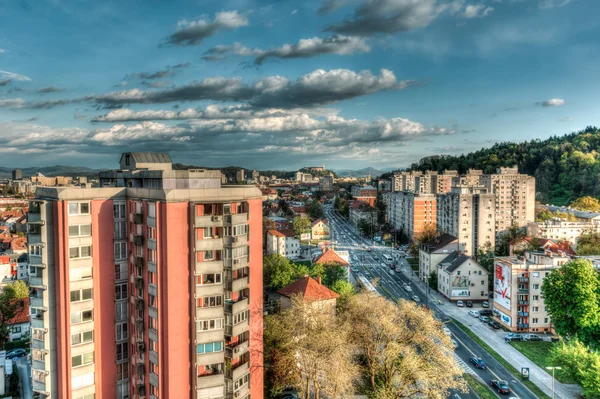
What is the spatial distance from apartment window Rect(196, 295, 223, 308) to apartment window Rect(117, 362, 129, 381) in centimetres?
659

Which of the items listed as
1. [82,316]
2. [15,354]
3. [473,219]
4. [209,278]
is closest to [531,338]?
[473,219]

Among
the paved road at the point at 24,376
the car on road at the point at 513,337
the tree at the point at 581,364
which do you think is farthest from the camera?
the car on road at the point at 513,337

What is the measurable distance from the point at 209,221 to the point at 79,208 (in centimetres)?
724

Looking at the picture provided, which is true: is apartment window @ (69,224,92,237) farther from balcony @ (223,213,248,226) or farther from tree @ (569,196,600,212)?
tree @ (569,196,600,212)

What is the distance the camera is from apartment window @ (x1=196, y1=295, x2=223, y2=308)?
2142 centimetres

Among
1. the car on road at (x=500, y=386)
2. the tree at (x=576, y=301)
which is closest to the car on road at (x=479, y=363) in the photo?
the car on road at (x=500, y=386)

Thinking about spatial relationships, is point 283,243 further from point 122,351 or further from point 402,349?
point 122,351

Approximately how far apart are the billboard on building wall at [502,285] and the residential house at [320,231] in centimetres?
6039

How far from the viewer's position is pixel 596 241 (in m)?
57.3

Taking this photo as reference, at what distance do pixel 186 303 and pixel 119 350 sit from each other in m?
6.02

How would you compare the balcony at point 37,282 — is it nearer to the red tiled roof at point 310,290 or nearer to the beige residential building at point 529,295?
the red tiled roof at point 310,290

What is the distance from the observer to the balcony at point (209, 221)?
21.3 metres

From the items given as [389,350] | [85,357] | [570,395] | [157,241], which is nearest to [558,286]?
[570,395]

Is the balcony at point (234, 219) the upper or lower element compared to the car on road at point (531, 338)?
upper
